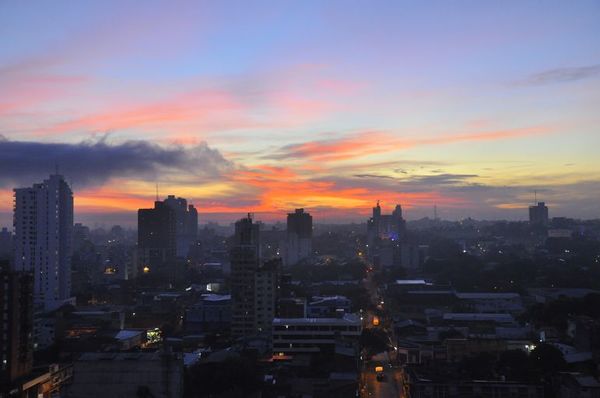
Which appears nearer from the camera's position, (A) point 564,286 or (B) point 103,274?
(A) point 564,286

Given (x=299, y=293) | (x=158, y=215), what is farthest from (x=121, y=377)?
(x=158, y=215)

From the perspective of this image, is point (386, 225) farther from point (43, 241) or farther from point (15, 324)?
point (15, 324)

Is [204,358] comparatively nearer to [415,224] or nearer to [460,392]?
[460,392]

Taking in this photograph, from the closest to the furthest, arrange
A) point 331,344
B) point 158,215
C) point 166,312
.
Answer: point 331,344
point 166,312
point 158,215

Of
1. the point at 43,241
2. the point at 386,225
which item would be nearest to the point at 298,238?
the point at 386,225

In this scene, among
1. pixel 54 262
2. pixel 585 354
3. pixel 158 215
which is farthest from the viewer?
pixel 158 215

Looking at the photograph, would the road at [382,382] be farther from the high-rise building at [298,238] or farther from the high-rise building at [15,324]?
the high-rise building at [298,238]

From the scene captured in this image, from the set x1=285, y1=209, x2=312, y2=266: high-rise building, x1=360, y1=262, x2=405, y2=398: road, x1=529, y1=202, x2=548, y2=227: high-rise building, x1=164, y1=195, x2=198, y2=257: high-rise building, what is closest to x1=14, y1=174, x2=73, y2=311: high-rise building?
x1=360, y1=262, x2=405, y2=398: road
